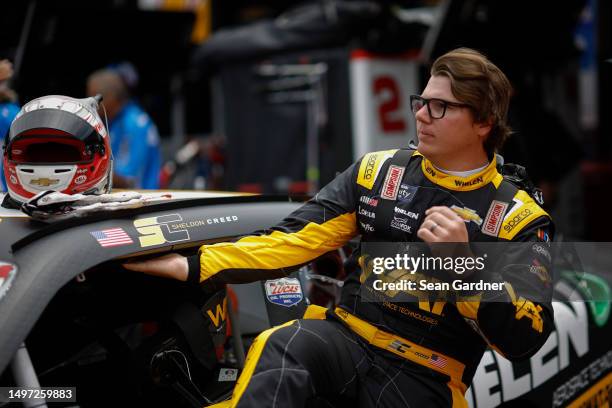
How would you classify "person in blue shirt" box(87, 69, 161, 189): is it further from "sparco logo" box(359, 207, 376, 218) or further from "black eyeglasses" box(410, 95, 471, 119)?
"black eyeglasses" box(410, 95, 471, 119)

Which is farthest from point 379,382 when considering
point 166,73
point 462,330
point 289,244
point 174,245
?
point 166,73

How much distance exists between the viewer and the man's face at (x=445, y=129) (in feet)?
7.76

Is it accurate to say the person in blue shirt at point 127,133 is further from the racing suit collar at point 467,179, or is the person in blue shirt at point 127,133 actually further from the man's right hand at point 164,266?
the racing suit collar at point 467,179

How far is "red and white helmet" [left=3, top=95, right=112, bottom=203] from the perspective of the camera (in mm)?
2508

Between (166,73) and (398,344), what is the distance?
8258mm

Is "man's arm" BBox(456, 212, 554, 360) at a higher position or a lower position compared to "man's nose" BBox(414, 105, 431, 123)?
lower

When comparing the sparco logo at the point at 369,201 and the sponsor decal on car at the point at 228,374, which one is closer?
the sparco logo at the point at 369,201

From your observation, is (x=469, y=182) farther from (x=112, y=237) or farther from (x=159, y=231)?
(x=112, y=237)

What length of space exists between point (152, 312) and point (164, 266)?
400mm

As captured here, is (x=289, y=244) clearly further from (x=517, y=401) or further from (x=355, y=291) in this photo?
(x=517, y=401)

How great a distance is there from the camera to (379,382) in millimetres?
2346

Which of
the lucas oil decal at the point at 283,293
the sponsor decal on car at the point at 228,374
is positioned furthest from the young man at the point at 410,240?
the sponsor decal on car at the point at 228,374
